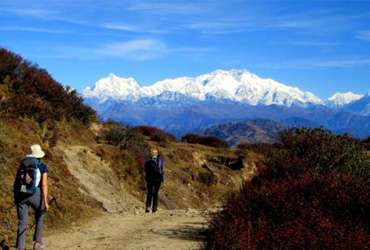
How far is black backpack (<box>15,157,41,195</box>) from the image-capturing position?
12.2 meters

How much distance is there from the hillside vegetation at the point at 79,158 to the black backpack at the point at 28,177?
355 centimetres

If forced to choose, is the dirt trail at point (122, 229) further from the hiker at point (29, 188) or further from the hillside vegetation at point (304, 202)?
the hiker at point (29, 188)

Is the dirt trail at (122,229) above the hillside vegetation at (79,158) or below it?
below

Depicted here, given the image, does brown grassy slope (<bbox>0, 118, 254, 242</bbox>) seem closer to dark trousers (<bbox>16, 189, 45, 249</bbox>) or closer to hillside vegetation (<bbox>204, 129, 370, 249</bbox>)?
dark trousers (<bbox>16, 189, 45, 249</bbox>)

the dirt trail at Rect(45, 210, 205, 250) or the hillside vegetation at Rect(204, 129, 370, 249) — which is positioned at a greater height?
the hillside vegetation at Rect(204, 129, 370, 249)

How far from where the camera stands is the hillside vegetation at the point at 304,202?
11883mm

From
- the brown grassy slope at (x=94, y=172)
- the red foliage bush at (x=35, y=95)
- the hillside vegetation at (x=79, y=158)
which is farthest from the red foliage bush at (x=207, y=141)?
the red foliage bush at (x=35, y=95)

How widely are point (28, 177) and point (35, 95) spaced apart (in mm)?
18701

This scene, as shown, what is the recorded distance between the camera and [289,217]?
13.6m

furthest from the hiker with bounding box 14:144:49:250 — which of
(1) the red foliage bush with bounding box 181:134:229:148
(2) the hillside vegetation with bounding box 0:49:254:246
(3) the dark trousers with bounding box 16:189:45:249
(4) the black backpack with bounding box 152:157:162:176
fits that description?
(1) the red foliage bush with bounding box 181:134:229:148

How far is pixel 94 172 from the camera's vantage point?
27.6m

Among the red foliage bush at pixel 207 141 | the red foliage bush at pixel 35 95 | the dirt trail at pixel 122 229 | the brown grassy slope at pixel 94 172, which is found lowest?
the dirt trail at pixel 122 229

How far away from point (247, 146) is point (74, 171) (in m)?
26.8

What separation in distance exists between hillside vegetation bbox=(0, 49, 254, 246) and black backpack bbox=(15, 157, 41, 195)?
11.6 feet
